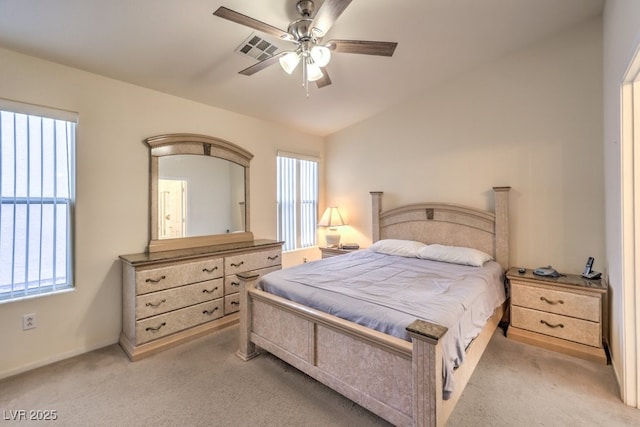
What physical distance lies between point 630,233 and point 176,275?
3.56 metres

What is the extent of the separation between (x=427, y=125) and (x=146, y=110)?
11.1 ft

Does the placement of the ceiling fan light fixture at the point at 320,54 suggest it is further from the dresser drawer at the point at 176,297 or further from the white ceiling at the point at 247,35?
the dresser drawer at the point at 176,297

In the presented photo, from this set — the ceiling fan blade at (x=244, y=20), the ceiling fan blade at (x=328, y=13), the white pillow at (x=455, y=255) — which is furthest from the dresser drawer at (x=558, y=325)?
the ceiling fan blade at (x=244, y=20)

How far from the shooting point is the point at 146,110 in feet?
9.64

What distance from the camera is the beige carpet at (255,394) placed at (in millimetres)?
1770

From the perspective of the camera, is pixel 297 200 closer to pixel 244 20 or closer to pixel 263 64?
pixel 263 64

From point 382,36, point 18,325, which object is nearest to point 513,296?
point 382,36

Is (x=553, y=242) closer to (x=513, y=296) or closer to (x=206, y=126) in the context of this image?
(x=513, y=296)

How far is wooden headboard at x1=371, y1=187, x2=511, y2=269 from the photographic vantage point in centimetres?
316

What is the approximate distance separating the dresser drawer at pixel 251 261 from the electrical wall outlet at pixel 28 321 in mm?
1556

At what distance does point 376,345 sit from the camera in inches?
64.2

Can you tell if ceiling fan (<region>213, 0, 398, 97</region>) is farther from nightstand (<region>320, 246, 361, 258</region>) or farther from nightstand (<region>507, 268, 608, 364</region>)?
nightstand (<region>320, 246, 361, 258</region>)

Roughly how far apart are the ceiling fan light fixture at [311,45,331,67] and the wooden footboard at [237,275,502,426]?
1784mm

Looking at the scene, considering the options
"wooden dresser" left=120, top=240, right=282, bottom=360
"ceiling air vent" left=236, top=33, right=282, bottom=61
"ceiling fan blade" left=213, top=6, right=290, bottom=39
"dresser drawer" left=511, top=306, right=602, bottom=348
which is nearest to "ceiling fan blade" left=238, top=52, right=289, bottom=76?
"ceiling fan blade" left=213, top=6, right=290, bottom=39
